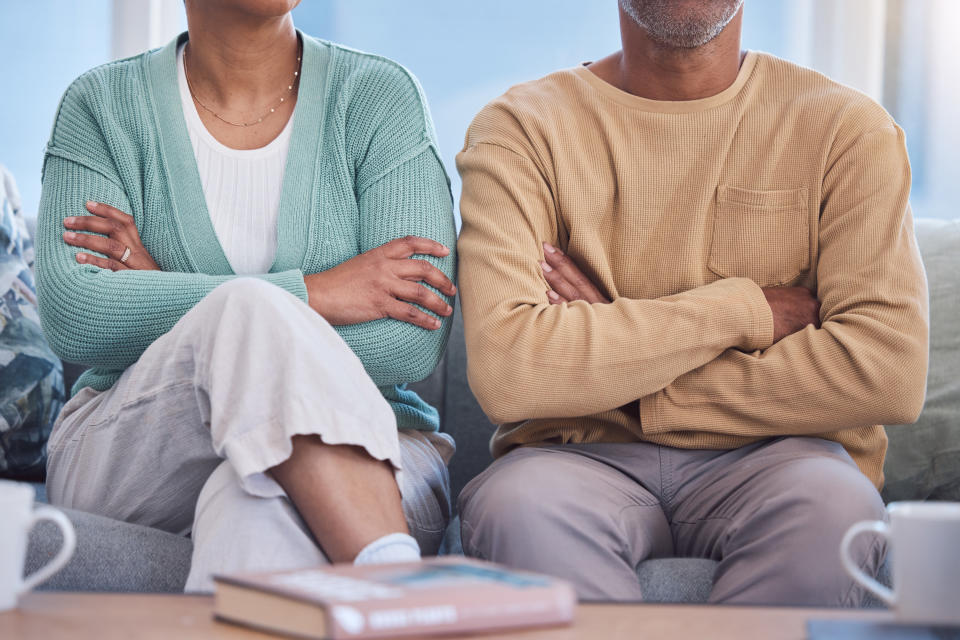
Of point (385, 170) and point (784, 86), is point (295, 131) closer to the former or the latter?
point (385, 170)

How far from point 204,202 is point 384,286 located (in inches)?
15.0

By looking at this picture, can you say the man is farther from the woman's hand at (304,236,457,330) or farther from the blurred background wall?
the blurred background wall

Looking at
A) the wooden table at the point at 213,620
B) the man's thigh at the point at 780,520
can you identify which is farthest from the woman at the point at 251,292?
the man's thigh at the point at 780,520

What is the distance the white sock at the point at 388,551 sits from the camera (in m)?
1.01

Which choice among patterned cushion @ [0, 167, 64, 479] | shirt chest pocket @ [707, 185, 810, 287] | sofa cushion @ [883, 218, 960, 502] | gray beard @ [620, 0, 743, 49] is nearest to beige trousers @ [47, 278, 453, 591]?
patterned cushion @ [0, 167, 64, 479]

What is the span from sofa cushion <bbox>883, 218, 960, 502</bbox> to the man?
10.9 inches

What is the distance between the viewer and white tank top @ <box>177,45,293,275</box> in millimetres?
1712

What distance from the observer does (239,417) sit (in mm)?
1062

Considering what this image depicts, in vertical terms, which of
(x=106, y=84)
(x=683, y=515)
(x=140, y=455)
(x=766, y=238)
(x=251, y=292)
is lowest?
(x=683, y=515)

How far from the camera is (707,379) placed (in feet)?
4.86

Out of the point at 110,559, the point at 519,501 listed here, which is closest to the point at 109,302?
the point at 110,559

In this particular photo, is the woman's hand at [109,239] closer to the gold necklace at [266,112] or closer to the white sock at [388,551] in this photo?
the gold necklace at [266,112]

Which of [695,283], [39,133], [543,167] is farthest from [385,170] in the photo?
[39,133]

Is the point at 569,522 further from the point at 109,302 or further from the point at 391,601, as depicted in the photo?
the point at 109,302
